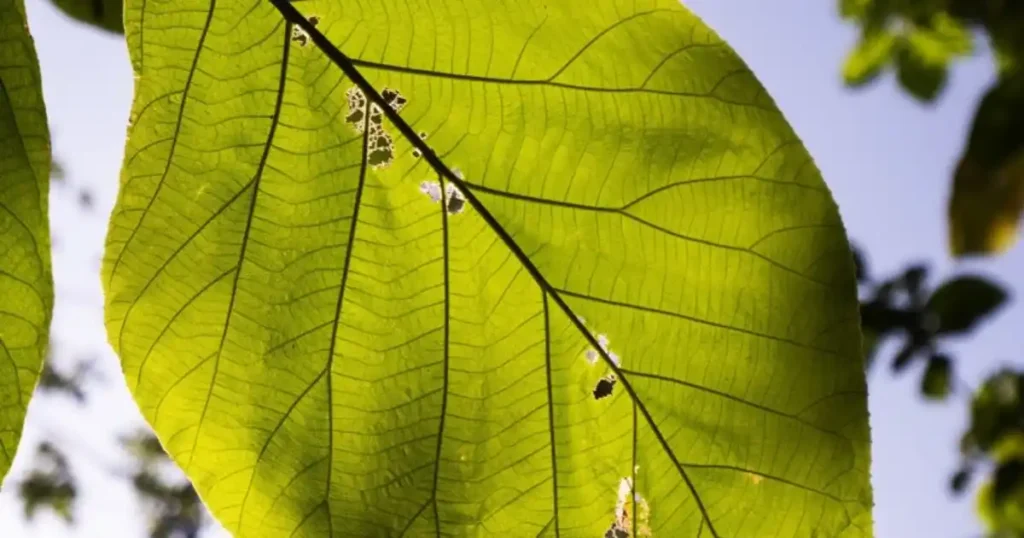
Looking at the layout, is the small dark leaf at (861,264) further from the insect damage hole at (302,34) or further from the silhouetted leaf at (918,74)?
the insect damage hole at (302,34)

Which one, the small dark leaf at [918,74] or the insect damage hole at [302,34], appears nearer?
the insect damage hole at [302,34]

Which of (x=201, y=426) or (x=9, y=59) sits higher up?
(x=9, y=59)

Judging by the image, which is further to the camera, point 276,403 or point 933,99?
point 933,99

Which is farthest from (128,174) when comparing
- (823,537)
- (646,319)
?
(823,537)

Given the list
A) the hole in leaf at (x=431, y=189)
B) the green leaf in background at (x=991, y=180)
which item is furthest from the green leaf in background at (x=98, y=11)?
the green leaf in background at (x=991, y=180)

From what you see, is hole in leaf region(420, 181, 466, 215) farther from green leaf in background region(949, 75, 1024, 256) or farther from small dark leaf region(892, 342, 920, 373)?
small dark leaf region(892, 342, 920, 373)

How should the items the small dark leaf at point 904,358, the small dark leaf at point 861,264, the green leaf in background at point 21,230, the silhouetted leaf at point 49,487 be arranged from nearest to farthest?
the green leaf in background at point 21,230, the small dark leaf at point 904,358, the small dark leaf at point 861,264, the silhouetted leaf at point 49,487

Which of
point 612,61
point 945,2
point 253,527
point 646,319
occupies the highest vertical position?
point 945,2

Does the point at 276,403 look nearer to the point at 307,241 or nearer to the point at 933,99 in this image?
the point at 307,241
